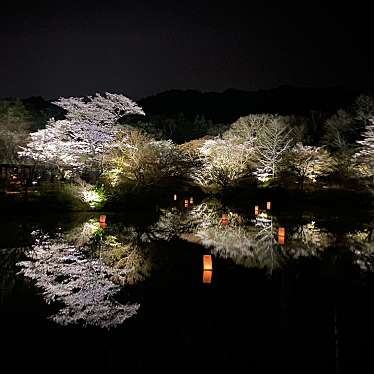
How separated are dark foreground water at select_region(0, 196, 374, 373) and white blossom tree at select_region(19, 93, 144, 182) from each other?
1102cm

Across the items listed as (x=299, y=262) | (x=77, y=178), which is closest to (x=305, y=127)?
(x=77, y=178)

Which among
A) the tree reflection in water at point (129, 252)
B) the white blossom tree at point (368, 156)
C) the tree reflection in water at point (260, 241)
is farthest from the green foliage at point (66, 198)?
the white blossom tree at point (368, 156)

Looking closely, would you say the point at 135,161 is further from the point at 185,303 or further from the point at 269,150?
the point at 185,303

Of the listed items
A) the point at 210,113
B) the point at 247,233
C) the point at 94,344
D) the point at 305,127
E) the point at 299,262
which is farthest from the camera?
the point at 210,113

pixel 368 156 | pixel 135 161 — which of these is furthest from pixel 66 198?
pixel 368 156

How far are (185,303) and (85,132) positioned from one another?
60.1 ft

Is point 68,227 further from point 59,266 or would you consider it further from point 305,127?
point 305,127

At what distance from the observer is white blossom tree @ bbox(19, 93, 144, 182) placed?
2320 centimetres

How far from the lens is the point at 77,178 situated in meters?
23.1

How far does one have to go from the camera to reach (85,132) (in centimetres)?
2298

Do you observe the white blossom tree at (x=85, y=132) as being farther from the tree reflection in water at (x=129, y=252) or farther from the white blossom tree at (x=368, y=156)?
the white blossom tree at (x=368, y=156)

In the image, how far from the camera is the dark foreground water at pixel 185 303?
4773 mm

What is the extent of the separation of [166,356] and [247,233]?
10544 millimetres

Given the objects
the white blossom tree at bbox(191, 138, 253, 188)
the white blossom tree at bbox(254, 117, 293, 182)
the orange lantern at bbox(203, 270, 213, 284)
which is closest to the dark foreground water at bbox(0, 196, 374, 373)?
the orange lantern at bbox(203, 270, 213, 284)
